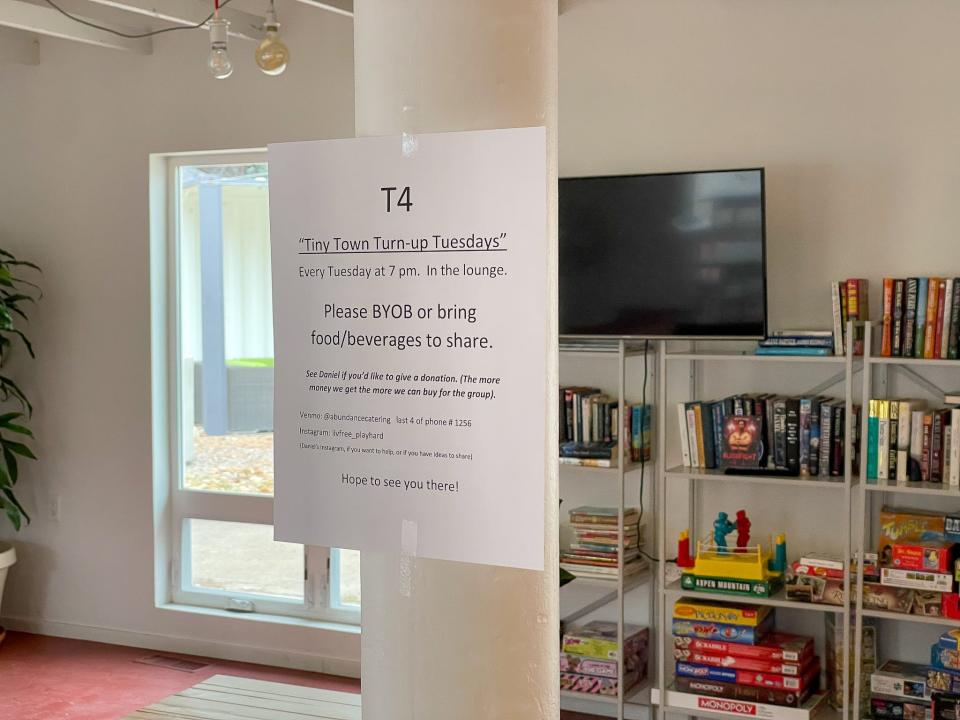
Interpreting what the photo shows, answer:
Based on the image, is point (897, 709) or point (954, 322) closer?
point (954, 322)

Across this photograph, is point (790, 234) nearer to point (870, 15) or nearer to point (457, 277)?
point (870, 15)

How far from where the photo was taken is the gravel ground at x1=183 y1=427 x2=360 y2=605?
17.2ft

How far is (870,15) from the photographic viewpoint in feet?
13.0

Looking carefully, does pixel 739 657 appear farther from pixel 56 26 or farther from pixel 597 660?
pixel 56 26

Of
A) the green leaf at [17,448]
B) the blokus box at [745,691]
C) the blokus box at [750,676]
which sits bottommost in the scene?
the blokus box at [745,691]

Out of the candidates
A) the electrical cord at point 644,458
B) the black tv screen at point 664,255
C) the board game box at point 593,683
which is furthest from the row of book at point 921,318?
the board game box at point 593,683

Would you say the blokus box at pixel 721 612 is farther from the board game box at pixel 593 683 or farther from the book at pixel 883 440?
the book at pixel 883 440

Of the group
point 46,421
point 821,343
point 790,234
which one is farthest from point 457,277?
point 46,421

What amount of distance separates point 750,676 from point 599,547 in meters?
0.72

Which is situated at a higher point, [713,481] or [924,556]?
[713,481]

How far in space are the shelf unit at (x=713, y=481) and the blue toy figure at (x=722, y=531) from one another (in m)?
0.14

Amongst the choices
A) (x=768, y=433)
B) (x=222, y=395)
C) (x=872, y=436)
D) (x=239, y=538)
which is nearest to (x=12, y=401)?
(x=222, y=395)

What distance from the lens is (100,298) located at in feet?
17.7

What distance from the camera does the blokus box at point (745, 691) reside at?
3842mm
